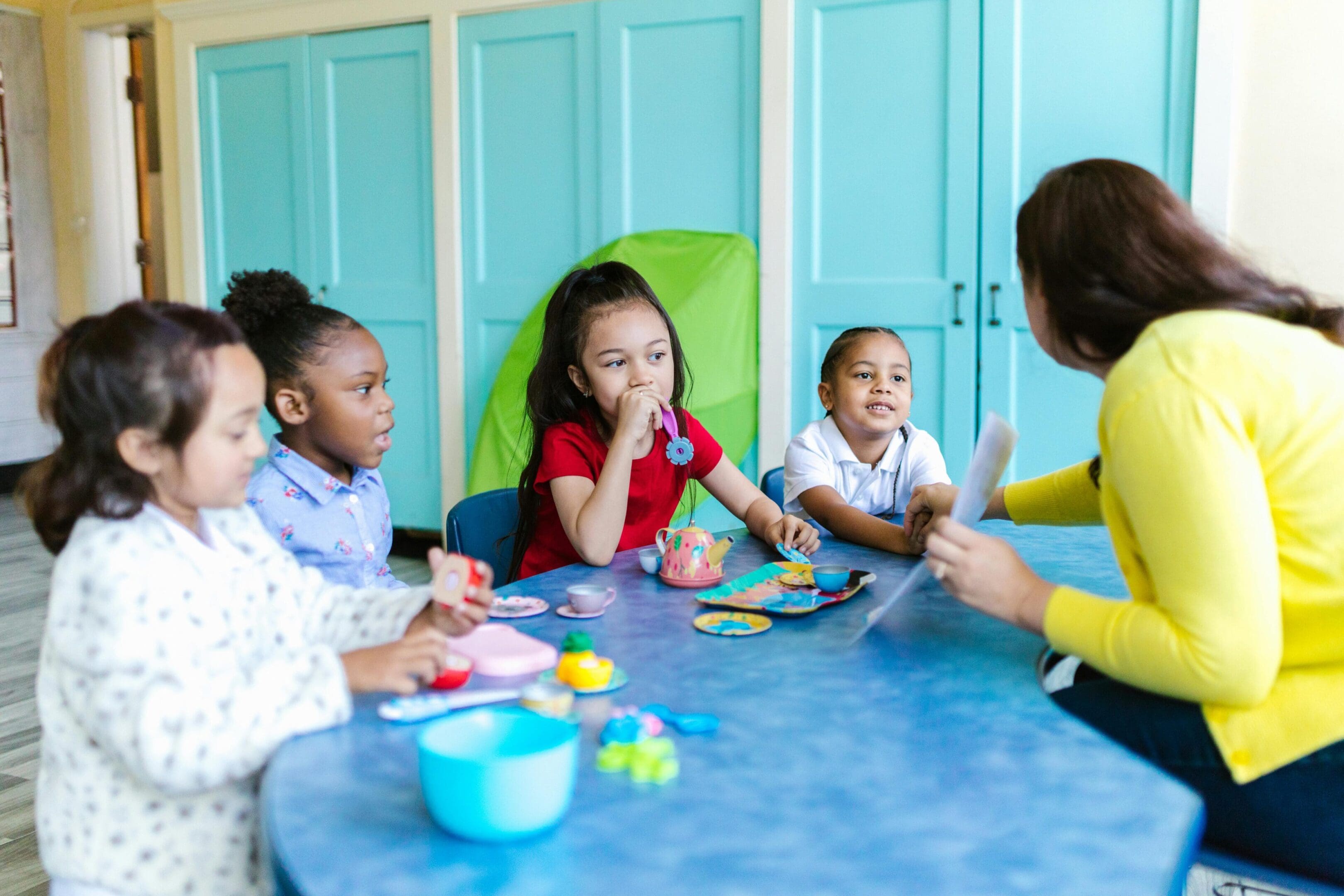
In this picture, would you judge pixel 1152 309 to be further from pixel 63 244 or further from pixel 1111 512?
pixel 63 244

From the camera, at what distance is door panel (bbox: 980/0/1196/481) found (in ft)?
9.95

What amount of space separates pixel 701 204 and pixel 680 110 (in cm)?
32

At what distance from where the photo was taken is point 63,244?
5.76 metres

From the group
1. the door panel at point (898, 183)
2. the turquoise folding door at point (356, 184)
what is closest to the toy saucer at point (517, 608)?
the door panel at point (898, 183)

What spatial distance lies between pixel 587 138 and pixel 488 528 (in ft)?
7.99

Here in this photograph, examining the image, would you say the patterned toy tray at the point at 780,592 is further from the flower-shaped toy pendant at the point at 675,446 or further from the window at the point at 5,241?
the window at the point at 5,241

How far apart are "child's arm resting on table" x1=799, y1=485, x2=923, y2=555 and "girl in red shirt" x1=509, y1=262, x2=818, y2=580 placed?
3.4 inches

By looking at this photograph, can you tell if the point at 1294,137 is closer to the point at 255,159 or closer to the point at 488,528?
the point at 488,528

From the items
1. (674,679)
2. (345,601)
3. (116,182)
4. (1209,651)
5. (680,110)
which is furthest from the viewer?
(116,182)

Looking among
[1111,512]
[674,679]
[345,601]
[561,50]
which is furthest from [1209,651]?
[561,50]

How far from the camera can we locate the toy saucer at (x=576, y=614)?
1.19 metres

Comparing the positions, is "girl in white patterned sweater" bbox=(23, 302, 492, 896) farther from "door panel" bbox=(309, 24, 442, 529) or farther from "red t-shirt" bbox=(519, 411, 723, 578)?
"door panel" bbox=(309, 24, 442, 529)

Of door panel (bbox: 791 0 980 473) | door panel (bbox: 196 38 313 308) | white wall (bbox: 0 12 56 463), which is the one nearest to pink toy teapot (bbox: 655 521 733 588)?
door panel (bbox: 791 0 980 473)

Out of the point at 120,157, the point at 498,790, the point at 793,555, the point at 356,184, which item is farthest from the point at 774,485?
the point at 120,157
